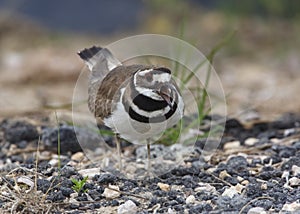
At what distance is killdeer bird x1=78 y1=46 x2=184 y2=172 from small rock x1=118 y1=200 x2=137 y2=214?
48 centimetres

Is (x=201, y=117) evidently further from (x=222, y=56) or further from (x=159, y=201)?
(x=222, y=56)

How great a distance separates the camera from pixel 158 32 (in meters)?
8.88

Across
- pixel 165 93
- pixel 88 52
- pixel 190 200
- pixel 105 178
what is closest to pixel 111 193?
pixel 105 178

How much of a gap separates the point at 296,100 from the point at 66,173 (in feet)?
9.71

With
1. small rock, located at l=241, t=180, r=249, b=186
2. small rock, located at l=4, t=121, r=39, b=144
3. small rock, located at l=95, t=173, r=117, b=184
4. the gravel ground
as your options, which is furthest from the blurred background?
small rock, located at l=95, t=173, r=117, b=184

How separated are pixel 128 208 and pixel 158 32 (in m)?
5.99

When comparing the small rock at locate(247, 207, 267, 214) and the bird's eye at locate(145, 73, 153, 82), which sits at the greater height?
the bird's eye at locate(145, 73, 153, 82)

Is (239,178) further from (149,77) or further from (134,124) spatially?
(149,77)

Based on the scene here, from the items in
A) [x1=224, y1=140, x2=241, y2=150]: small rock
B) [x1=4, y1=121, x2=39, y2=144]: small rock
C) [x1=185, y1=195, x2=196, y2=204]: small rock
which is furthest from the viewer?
[x1=4, y1=121, x2=39, y2=144]: small rock

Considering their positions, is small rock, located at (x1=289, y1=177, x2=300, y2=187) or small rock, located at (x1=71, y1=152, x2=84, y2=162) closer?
small rock, located at (x1=289, y1=177, x2=300, y2=187)

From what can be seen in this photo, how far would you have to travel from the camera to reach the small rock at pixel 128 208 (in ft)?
10.1

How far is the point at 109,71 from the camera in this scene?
12.8ft

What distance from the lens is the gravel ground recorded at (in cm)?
311

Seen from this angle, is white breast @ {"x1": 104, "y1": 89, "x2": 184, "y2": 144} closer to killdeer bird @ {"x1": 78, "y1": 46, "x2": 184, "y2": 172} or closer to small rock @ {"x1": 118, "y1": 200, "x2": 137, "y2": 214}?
killdeer bird @ {"x1": 78, "y1": 46, "x2": 184, "y2": 172}
